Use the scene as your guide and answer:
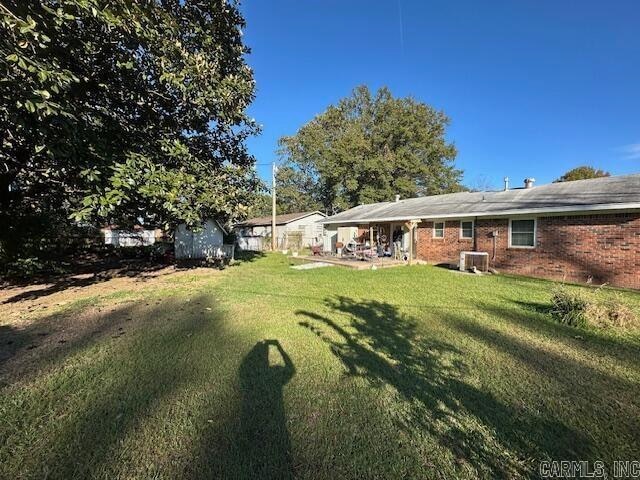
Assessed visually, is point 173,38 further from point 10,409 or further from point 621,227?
point 621,227

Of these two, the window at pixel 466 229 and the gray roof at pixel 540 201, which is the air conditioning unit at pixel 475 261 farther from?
the gray roof at pixel 540 201

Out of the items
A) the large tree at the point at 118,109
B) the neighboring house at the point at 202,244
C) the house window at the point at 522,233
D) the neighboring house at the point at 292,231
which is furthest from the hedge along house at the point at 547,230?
the neighboring house at the point at 292,231

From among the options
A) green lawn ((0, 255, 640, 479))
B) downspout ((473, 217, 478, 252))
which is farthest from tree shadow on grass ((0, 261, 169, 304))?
downspout ((473, 217, 478, 252))

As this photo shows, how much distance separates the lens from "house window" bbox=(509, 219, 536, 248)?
1166 centimetres

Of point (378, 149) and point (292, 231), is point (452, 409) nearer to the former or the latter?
point (292, 231)

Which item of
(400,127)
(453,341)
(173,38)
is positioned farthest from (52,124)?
(400,127)

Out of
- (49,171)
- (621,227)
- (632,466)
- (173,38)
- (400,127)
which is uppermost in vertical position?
(400,127)

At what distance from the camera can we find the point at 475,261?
40.6ft

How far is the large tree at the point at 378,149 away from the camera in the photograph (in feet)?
110

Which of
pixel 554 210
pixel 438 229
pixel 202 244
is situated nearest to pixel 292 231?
pixel 202 244

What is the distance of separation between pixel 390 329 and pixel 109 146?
7326mm

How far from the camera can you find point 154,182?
740cm

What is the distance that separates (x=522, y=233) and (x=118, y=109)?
13976 millimetres

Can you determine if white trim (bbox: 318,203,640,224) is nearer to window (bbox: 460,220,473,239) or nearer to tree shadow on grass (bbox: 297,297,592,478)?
window (bbox: 460,220,473,239)
